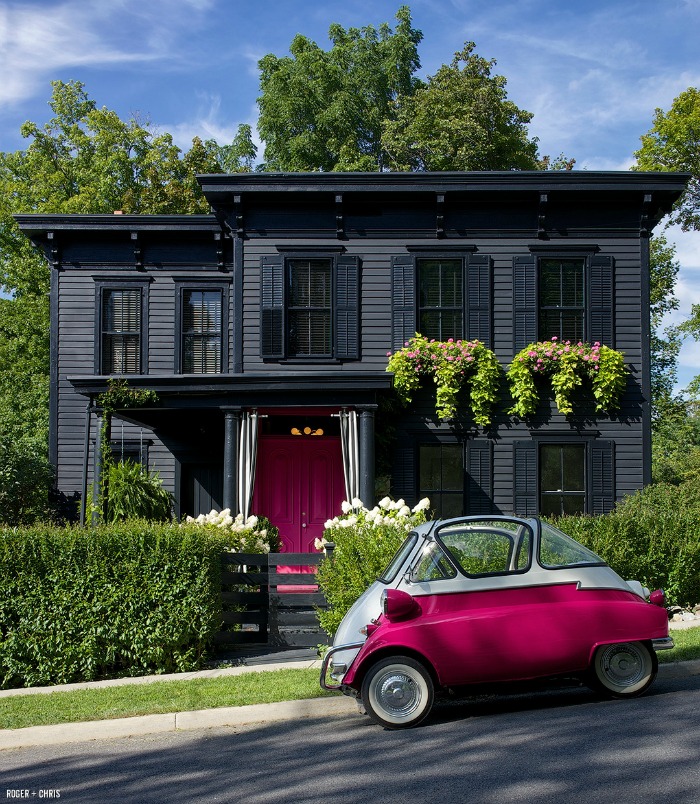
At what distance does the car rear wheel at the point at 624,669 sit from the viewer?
7922mm

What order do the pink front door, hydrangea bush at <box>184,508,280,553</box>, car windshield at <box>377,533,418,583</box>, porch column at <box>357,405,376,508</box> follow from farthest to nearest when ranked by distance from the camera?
the pink front door < porch column at <box>357,405,376,508</box> < hydrangea bush at <box>184,508,280,553</box> < car windshield at <box>377,533,418,583</box>

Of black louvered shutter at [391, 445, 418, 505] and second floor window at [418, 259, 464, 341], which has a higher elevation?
second floor window at [418, 259, 464, 341]

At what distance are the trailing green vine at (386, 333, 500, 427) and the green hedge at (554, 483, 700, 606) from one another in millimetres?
6022

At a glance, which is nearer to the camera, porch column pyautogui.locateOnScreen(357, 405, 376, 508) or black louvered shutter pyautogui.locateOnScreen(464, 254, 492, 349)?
porch column pyautogui.locateOnScreen(357, 405, 376, 508)

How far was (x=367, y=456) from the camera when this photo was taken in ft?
53.4

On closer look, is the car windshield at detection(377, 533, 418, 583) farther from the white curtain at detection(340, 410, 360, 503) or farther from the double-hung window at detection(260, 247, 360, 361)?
the double-hung window at detection(260, 247, 360, 361)

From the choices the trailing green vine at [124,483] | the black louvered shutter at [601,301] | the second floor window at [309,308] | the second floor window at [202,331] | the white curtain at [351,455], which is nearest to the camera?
the trailing green vine at [124,483]

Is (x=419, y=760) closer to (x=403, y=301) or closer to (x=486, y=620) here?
(x=486, y=620)

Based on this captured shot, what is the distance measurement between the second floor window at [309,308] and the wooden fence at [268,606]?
690 centimetres

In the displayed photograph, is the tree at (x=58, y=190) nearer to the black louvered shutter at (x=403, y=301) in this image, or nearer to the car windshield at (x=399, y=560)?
the black louvered shutter at (x=403, y=301)

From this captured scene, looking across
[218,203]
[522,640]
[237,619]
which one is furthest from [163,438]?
[522,640]

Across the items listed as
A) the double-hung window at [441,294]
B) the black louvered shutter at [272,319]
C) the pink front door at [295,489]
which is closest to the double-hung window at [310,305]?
the black louvered shutter at [272,319]

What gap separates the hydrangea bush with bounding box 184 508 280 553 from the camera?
43.4ft

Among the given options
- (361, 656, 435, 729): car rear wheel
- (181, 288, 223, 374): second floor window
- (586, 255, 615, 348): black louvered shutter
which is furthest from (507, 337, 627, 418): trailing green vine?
(361, 656, 435, 729): car rear wheel
